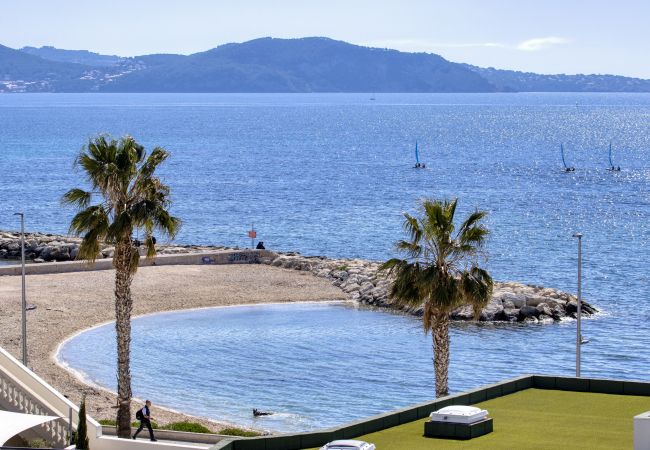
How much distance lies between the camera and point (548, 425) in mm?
30531

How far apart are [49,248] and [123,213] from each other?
55600mm

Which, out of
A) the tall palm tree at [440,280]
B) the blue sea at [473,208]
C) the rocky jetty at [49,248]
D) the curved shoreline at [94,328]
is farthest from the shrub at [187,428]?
the rocky jetty at [49,248]

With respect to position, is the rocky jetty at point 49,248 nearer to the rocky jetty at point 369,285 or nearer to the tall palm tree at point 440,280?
the rocky jetty at point 369,285

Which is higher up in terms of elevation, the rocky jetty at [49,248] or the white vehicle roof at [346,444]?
the white vehicle roof at [346,444]

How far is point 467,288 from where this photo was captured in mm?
38906

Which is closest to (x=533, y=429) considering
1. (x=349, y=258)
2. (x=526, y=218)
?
(x=349, y=258)

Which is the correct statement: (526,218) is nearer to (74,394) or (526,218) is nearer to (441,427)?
(74,394)

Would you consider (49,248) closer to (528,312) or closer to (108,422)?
(528,312)

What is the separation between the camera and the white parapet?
26016mm

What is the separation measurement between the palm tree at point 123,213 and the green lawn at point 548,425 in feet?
37.1

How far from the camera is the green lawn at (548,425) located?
2858 centimetres

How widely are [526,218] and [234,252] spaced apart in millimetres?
44837

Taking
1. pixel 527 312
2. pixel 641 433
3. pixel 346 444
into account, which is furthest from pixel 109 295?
pixel 641 433

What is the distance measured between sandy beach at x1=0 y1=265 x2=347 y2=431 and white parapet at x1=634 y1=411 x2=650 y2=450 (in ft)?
102
